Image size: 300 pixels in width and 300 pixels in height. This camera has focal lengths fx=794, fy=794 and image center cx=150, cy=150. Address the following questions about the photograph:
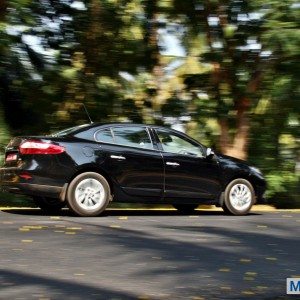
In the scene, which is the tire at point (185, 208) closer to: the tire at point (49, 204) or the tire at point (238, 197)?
the tire at point (238, 197)

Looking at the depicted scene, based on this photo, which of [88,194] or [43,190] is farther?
[88,194]

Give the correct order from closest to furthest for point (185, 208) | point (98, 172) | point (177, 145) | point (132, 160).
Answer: point (98, 172) < point (132, 160) < point (177, 145) < point (185, 208)

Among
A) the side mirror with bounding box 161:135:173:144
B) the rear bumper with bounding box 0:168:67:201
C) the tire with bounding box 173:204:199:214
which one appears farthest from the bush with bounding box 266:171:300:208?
the rear bumper with bounding box 0:168:67:201

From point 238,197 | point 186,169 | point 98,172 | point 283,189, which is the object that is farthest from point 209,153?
point 283,189

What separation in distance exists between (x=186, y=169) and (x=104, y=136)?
1.55 m

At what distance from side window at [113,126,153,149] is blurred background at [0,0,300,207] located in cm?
571

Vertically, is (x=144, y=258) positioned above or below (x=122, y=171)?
below

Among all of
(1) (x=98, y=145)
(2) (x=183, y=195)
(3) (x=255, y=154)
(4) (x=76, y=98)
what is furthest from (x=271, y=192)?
(1) (x=98, y=145)

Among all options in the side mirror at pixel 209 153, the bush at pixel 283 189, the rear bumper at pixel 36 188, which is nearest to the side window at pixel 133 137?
the side mirror at pixel 209 153

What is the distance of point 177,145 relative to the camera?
13.7 metres

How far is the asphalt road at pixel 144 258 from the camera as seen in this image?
6.75 m

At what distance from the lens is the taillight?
41.0ft

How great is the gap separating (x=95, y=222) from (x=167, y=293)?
5.19m

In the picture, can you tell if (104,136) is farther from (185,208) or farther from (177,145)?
(185,208)
